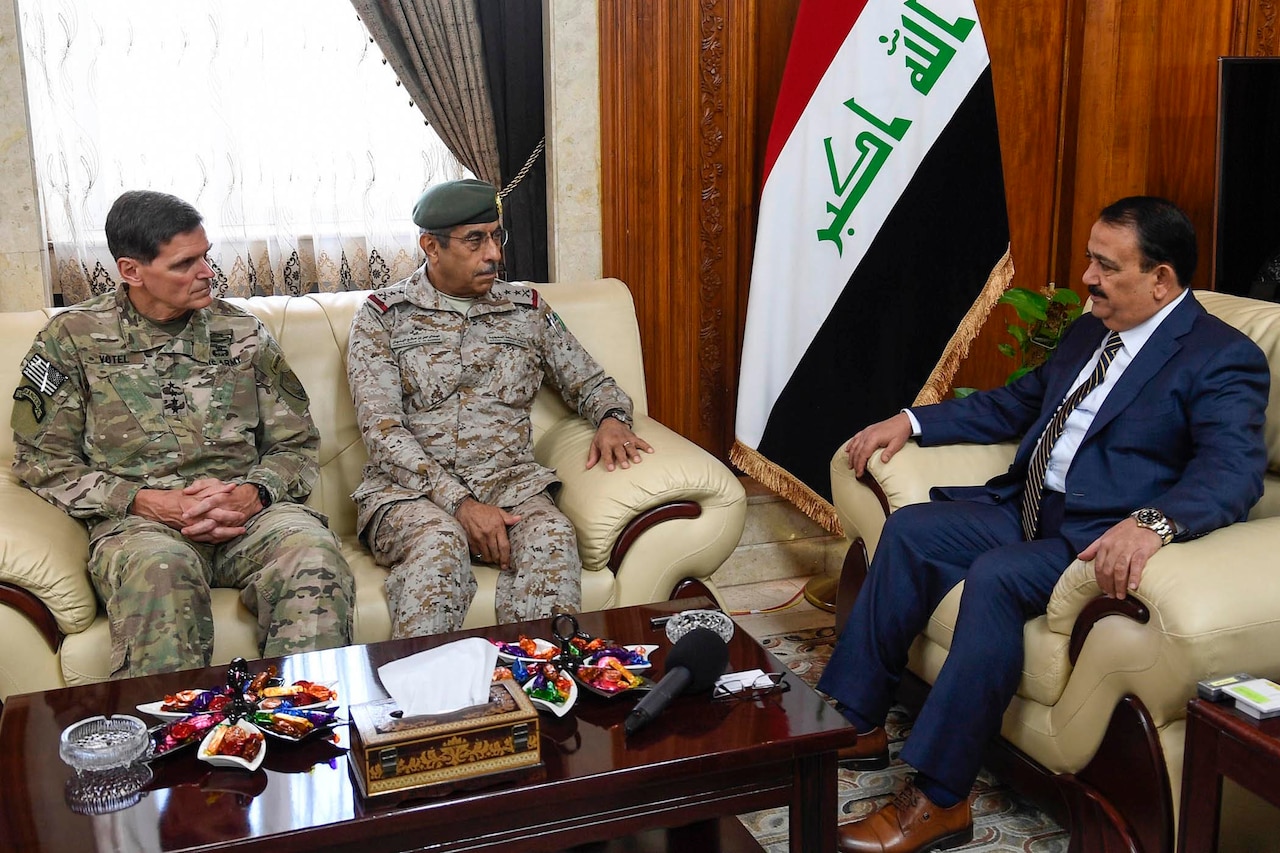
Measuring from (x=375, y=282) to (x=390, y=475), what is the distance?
3.05 ft

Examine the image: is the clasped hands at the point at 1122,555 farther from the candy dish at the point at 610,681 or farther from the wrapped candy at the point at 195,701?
the wrapped candy at the point at 195,701

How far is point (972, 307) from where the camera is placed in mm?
3127

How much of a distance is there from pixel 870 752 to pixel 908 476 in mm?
594

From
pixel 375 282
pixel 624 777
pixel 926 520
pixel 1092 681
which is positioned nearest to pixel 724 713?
pixel 624 777

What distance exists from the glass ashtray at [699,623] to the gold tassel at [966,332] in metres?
1.26

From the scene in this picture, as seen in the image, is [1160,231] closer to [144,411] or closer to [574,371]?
[574,371]

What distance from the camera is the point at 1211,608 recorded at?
1873 mm

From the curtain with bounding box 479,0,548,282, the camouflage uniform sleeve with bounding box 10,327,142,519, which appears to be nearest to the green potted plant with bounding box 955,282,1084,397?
the curtain with bounding box 479,0,548,282

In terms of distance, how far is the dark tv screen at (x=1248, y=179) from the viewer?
9.54 ft

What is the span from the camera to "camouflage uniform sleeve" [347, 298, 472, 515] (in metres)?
2.71

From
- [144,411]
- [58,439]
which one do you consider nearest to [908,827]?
[144,411]

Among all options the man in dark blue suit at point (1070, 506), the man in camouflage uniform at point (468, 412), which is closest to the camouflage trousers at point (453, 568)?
the man in camouflage uniform at point (468, 412)

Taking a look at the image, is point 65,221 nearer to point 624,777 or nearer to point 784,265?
point 784,265

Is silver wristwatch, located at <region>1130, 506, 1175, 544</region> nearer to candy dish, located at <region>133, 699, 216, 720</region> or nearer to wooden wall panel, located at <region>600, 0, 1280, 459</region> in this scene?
candy dish, located at <region>133, 699, 216, 720</region>
